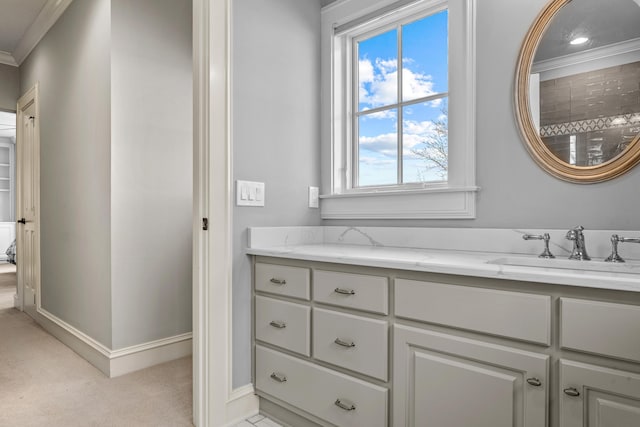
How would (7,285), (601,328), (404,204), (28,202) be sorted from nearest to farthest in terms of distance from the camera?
(601,328) < (404,204) < (28,202) < (7,285)

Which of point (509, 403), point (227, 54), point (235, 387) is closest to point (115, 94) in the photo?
point (227, 54)

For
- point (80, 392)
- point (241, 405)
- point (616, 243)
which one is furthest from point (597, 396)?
point (80, 392)

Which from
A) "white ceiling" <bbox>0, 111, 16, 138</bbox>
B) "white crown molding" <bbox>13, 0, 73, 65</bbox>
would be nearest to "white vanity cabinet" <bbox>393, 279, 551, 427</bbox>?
"white crown molding" <bbox>13, 0, 73, 65</bbox>

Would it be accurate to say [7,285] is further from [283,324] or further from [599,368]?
[599,368]

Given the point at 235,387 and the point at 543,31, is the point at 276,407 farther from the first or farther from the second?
the point at 543,31

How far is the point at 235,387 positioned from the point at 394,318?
940 millimetres

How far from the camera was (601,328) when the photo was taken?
40.3 inches

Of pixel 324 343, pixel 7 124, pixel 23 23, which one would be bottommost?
pixel 324 343

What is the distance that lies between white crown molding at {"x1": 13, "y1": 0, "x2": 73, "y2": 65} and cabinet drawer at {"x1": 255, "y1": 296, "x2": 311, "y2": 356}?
9.56 ft

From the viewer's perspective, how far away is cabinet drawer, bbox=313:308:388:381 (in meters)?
1.47

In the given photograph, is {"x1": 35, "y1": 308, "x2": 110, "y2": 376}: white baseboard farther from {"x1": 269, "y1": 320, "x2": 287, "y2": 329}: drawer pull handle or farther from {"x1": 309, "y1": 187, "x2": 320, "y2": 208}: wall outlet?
{"x1": 309, "y1": 187, "x2": 320, "y2": 208}: wall outlet

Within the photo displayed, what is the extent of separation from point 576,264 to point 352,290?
806 millimetres

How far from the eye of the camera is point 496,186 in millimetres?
1729

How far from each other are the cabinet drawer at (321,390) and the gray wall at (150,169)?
3.67 feet
